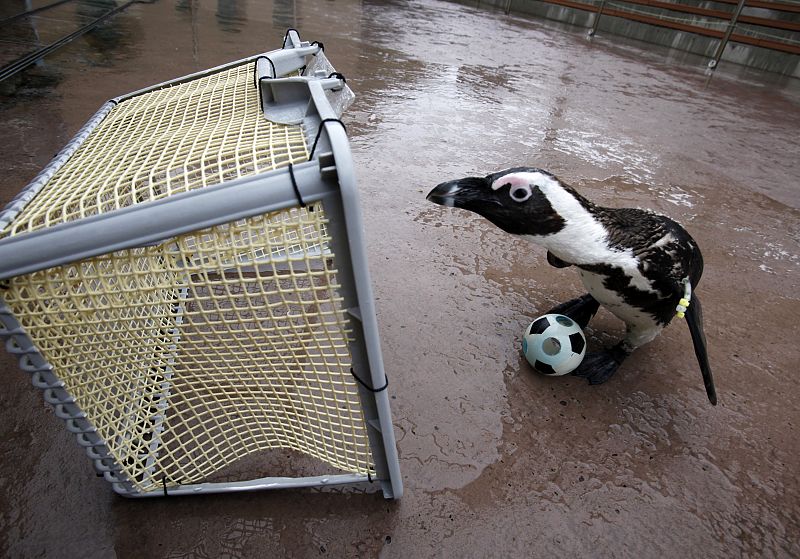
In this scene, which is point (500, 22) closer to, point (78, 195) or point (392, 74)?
point (392, 74)

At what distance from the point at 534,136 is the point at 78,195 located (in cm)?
444

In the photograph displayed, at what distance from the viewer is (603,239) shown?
181 centimetres

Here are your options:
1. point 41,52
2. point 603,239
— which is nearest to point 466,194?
point 603,239

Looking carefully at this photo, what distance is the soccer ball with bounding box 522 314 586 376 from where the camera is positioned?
206cm

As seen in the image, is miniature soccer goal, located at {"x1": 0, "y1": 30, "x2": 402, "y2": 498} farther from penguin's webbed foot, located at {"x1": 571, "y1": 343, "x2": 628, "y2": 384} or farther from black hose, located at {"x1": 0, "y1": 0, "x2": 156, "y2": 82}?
black hose, located at {"x1": 0, "y1": 0, "x2": 156, "y2": 82}

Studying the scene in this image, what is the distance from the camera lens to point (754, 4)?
10797mm

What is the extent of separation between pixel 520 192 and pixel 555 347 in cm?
73

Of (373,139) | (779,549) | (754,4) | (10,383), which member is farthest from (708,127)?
(754,4)

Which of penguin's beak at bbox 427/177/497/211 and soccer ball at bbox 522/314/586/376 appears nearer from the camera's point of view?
penguin's beak at bbox 427/177/497/211

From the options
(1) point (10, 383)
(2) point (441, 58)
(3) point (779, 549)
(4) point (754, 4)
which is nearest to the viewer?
(3) point (779, 549)

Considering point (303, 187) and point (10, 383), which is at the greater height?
point (303, 187)

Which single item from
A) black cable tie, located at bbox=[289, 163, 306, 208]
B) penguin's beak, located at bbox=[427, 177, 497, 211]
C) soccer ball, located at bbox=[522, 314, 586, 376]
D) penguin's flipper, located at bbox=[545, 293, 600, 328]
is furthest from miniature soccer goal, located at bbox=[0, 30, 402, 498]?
penguin's flipper, located at bbox=[545, 293, 600, 328]

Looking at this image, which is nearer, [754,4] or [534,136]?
[534,136]

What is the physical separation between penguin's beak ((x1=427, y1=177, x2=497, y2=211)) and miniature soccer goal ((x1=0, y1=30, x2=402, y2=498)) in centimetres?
50
